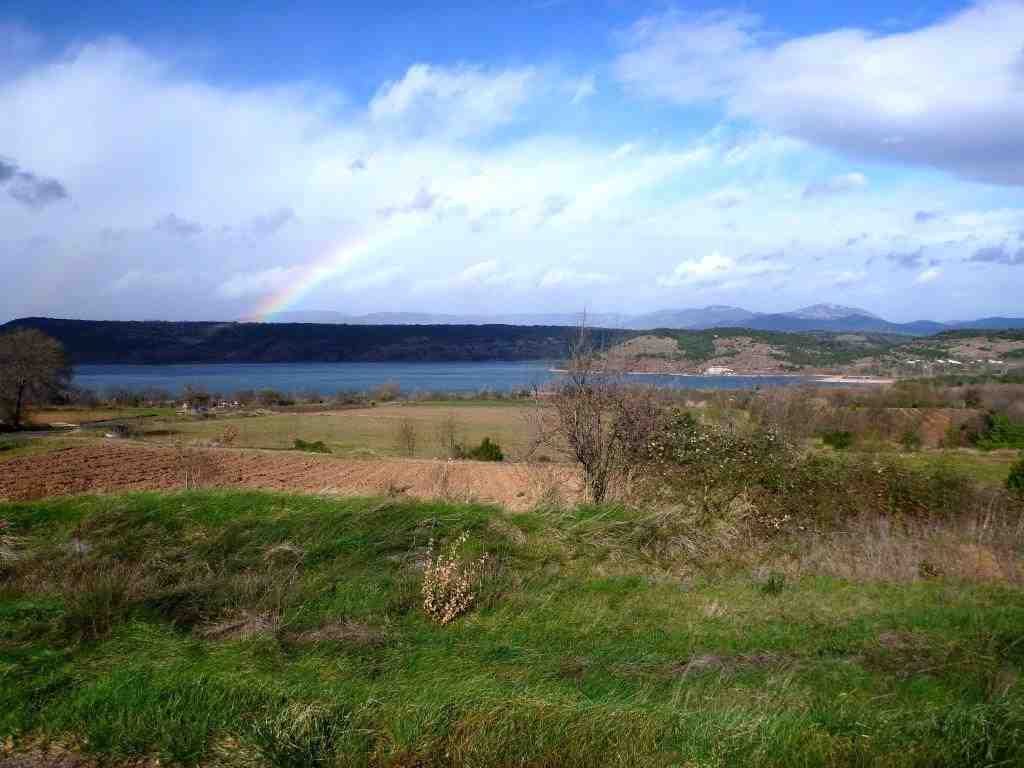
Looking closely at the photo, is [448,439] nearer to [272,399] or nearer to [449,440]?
[449,440]

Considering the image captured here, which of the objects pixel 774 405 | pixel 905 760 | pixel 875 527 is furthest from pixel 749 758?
pixel 774 405

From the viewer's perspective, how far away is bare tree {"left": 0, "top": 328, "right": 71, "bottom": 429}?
180 ft

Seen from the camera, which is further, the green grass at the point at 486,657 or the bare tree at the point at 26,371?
the bare tree at the point at 26,371

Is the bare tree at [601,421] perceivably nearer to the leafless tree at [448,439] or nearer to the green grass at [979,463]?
the green grass at [979,463]

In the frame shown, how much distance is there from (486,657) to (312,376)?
4793 inches

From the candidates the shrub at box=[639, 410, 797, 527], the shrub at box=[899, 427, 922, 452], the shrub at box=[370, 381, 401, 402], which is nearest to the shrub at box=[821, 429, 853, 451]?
the shrub at box=[899, 427, 922, 452]

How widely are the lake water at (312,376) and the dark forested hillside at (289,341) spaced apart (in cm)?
168

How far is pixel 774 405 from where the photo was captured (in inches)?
1273

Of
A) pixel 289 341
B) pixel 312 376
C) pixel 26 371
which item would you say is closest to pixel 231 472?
pixel 26 371

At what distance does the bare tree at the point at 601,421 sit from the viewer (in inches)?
514

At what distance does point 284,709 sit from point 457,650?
159 centimetres

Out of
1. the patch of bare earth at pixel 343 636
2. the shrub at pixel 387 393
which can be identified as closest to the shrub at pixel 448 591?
the patch of bare earth at pixel 343 636

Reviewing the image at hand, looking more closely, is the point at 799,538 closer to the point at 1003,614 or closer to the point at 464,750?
the point at 1003,614

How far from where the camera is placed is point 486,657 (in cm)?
567
